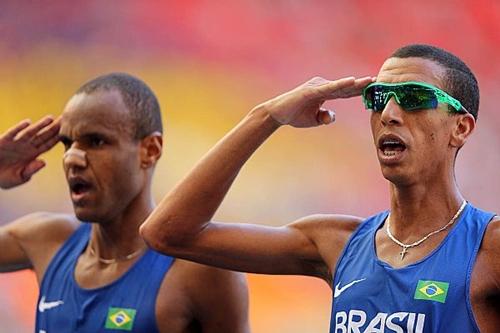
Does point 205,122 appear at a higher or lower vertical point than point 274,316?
higher

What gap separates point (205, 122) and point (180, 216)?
3502mm

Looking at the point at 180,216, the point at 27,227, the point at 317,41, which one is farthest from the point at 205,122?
the point at 180,216

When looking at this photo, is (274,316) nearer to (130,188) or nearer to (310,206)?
(310,206)

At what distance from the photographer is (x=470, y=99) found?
137 inches

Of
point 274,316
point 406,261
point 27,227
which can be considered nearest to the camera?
point 406,261

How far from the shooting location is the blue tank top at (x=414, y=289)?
3.19 meters

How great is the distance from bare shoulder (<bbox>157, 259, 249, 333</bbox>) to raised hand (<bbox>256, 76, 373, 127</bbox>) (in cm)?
79

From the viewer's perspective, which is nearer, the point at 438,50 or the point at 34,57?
the point at 438,50

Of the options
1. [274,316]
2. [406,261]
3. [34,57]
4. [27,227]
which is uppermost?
[34,57]

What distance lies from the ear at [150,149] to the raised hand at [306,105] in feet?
3.08

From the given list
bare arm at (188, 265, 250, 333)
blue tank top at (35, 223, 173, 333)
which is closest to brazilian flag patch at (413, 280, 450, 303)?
bare arm at (188, 265, 250, 333)

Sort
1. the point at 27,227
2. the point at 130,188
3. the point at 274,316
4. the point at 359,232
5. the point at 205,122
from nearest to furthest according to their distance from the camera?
the point at 359,232 → the point at 130,188 → the point at 27,227 → the point at 274,316 → the point at 205,122

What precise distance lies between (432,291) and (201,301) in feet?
4.10

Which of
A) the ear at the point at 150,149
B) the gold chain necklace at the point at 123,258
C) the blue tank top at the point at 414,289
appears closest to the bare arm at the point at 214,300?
the gold chain necklace at the point at 123,258
